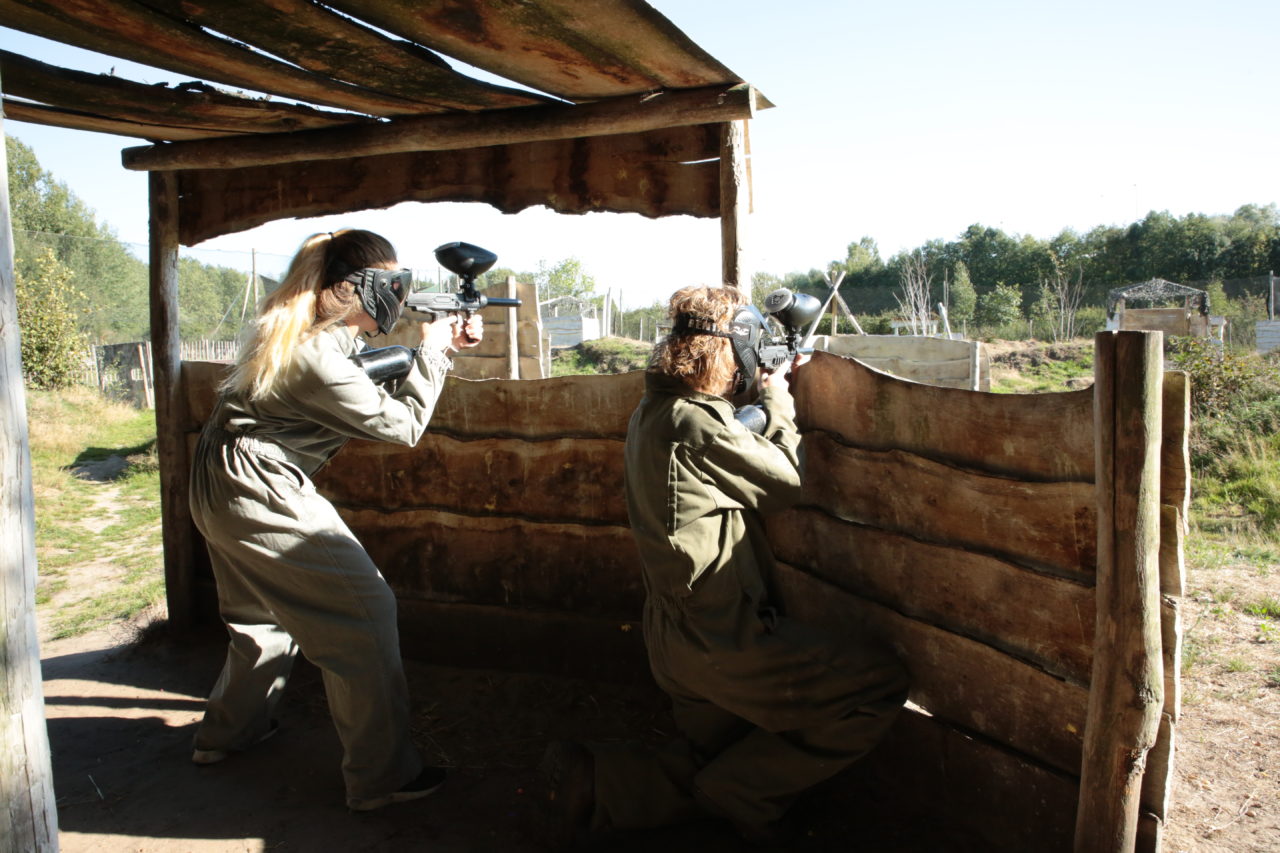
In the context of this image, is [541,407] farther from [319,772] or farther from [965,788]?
[965,788]

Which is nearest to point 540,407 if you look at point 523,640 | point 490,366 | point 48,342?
point 523,640

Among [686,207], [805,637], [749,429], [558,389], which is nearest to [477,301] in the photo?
[558,389]

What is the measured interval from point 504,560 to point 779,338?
6.88 ft

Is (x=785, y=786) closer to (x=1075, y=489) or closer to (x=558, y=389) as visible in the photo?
(x=1075, y=489)

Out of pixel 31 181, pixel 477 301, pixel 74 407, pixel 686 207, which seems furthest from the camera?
pixel 31 181

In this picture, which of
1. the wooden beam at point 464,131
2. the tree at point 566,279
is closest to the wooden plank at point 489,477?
the wooden beam at point 464,131

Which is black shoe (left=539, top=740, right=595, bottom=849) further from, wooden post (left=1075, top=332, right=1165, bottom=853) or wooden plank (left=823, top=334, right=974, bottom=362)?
wooden plank (left=823, top=334, right=974, bottom=362)

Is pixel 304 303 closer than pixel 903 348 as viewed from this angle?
Yes

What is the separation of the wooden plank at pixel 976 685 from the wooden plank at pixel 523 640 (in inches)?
50.2

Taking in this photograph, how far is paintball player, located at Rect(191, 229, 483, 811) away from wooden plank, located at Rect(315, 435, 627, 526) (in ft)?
3.53

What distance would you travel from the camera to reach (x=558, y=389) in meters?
4.36

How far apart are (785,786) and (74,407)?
16.9 metres

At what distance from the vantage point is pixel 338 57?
3.47m

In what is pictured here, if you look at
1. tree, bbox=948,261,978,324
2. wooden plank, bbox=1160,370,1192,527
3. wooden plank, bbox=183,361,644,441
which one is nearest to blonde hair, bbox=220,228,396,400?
Answer: wooden plank, bbox=183,361,644,441
